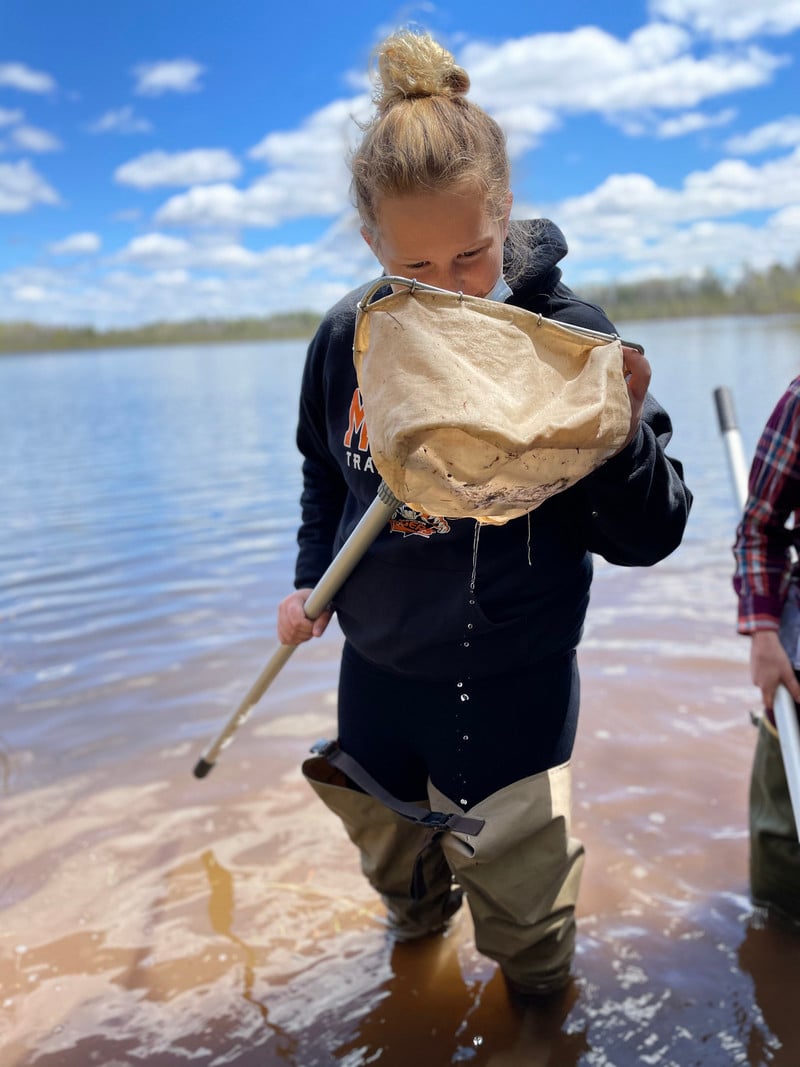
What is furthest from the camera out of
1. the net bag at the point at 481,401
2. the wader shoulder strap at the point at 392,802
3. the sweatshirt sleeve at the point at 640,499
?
the wader shoulder strap at the point at 392,802

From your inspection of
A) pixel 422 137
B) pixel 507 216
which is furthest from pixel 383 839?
pixel 422 137

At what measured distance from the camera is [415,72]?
1656 mm

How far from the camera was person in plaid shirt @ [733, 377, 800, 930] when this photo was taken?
205 centimetres

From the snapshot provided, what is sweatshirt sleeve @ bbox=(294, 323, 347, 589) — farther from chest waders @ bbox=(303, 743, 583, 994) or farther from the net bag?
the net bag

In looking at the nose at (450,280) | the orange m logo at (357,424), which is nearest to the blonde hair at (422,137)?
the nose at (450,280)

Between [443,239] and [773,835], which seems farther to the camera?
[773,835]

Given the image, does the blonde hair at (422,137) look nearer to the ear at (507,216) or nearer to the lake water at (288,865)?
the ear at (507,216)

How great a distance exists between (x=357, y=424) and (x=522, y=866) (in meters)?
1.00

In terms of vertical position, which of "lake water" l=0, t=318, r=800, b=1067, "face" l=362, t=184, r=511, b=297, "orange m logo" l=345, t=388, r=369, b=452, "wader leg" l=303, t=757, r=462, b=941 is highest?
"face" l=362, t=184, r=511, b=297

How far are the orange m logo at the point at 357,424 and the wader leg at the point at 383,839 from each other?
749mm

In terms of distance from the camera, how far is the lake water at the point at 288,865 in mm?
2266

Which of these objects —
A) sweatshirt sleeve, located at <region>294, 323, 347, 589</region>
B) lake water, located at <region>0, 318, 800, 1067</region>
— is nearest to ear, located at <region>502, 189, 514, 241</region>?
sweatshirt sleeve, located at <region>294, 323, 347, 589</region>

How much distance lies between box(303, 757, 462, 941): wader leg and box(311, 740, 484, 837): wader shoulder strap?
40 millimetres

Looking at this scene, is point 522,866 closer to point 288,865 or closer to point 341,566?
point 341,566
